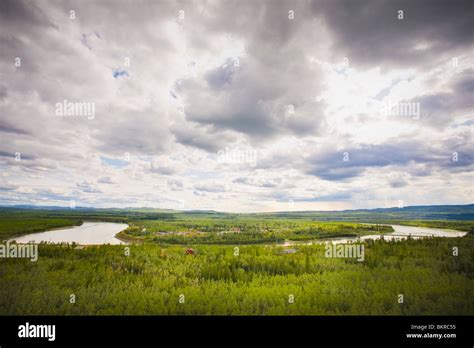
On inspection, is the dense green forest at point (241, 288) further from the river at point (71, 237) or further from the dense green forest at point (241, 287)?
the river at point (71, 237)

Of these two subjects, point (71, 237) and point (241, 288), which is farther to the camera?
point (71, 237)

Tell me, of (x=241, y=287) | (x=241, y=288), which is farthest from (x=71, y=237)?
(x=241, y=288)

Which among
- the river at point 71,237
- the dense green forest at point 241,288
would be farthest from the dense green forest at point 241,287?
the river at point 71,237

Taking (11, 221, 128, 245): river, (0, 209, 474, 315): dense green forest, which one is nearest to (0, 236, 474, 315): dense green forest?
(0, 209, 474, 315): dense green forest

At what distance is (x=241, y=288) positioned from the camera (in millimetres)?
7598

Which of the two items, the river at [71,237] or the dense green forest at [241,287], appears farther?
the river at [71,237]

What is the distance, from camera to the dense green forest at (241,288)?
6141mm

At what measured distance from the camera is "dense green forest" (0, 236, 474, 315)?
20.1 feet

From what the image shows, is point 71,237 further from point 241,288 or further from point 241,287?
point 241,288
